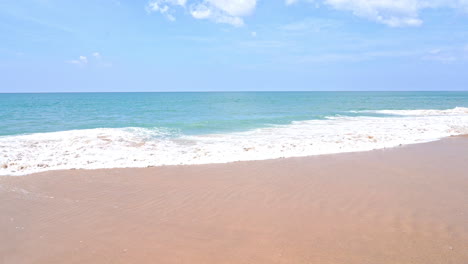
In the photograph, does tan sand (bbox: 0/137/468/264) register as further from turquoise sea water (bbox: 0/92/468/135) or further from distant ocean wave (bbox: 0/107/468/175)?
turquoise sea water (bbox: 0/92/468/135)

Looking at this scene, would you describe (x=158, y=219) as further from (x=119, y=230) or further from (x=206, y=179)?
(x=206, y=179)

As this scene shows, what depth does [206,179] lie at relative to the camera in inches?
285

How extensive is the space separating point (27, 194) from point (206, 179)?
3.67 m

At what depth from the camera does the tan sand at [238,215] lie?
12.9ft

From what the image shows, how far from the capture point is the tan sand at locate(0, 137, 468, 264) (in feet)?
12.9

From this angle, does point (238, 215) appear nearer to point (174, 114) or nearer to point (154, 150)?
point (154, 150)

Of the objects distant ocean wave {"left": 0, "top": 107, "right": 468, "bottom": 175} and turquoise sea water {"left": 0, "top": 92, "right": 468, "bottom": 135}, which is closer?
distant ocean wave {"left": 0, "top": 107, "right": 468, "bottom": 175}

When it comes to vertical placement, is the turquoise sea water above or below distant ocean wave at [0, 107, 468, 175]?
above

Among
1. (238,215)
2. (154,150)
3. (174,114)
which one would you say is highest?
(174,114)

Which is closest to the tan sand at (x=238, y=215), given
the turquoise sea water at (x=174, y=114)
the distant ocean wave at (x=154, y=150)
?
the distant ocean wave at (x=154, y=150)

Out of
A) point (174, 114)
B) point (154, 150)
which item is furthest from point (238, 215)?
point (174, 114)

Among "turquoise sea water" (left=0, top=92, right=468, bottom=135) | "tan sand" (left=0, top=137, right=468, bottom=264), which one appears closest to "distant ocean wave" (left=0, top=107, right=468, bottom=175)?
"tan sand" (left=0, top=137, right=468, bottom=264)

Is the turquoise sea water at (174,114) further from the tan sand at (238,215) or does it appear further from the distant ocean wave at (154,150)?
the tan sand at (238,215)

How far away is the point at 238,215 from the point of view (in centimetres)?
514
